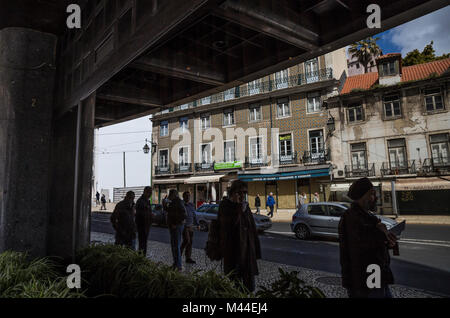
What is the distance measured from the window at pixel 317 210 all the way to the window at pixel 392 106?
14.7 meters

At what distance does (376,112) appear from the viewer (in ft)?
72.0

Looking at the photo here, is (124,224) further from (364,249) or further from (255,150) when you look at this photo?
(255,150)

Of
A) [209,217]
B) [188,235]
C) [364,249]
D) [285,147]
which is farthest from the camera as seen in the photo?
[285,147]

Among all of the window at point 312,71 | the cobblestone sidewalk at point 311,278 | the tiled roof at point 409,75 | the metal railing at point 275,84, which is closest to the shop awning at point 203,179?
the metal railing at point 275,84

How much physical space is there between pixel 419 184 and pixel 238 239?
20292 millimetres

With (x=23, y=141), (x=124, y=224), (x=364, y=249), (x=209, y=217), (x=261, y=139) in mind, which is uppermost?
(x=261, y=139)

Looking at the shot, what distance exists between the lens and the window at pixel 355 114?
74.4ft

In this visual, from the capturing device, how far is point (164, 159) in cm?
3306

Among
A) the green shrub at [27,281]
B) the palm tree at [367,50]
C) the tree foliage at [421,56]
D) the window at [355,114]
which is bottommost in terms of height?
the green shrub at [27,281]

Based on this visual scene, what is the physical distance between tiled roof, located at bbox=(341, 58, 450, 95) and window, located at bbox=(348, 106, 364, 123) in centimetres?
146

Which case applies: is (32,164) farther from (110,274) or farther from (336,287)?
(336,287)

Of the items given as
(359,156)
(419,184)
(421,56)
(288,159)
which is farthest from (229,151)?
(421,56)

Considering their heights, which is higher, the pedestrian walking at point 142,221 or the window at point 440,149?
the window at point 440,149

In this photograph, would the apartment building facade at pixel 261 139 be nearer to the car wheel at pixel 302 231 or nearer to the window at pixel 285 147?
the window at pixel 285 147
